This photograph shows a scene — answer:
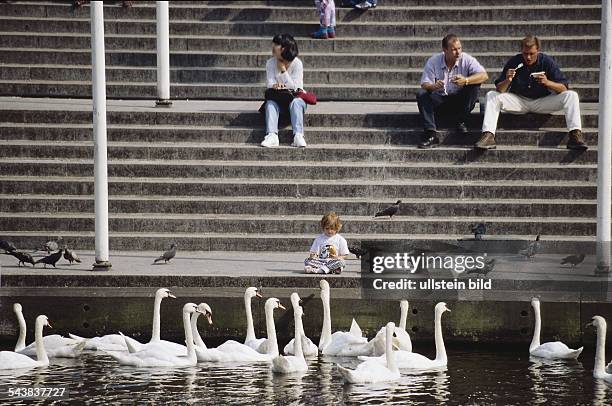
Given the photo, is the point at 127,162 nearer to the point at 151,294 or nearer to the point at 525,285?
the point at 151,294

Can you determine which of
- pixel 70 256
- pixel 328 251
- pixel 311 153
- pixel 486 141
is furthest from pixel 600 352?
pixel 311 153

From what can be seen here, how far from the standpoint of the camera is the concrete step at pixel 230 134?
20.3 m

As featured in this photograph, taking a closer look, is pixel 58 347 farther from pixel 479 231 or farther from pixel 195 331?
pixel 479 231

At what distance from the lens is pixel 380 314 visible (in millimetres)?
16281

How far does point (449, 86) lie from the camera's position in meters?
20.3

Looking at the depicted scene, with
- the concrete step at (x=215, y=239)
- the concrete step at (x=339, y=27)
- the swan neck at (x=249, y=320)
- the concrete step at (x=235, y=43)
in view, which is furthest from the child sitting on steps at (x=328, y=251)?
the concrete step at (x=339, y=27)

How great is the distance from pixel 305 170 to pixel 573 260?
13.1 feet

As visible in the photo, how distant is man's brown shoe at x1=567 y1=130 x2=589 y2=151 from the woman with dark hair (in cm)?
348

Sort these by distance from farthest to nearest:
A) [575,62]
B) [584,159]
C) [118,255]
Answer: [575,62], [584,159], [118,255]

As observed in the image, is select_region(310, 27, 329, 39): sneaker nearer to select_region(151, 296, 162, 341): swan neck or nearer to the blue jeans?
the blue jeans

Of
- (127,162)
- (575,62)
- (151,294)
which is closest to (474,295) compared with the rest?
(151,294)

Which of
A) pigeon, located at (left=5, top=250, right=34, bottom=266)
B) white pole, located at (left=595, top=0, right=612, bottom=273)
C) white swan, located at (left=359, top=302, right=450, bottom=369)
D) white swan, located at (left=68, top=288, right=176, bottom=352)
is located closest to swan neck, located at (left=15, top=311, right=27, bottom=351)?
white swan, located at (left=68, top=288, right=176, bottom=352)

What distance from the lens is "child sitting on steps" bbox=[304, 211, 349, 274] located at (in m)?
16.7

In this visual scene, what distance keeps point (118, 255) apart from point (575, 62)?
817 cm
